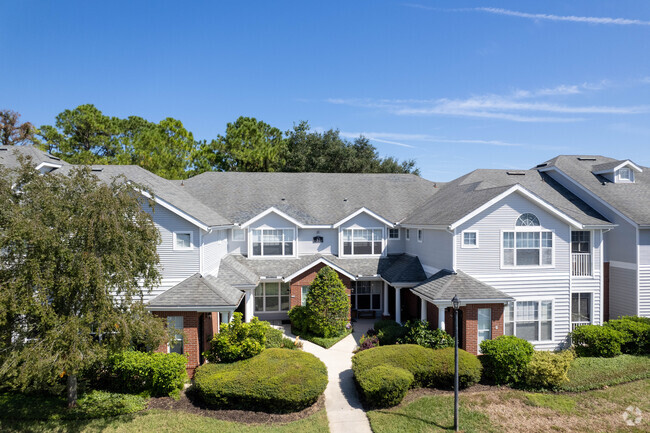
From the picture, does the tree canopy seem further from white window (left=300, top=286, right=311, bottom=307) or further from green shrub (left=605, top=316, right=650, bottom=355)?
green shrub (left=605, top=316, right=650, bottom=355)

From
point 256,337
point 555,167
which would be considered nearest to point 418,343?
point 256,337

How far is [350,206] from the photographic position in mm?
25406

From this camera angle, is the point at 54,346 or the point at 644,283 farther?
the point at 644,283

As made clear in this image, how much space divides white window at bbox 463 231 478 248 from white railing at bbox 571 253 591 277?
552cm

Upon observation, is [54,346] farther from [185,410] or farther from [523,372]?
[523,372]

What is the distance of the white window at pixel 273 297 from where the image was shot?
22.4 metres

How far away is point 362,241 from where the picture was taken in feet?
76.4

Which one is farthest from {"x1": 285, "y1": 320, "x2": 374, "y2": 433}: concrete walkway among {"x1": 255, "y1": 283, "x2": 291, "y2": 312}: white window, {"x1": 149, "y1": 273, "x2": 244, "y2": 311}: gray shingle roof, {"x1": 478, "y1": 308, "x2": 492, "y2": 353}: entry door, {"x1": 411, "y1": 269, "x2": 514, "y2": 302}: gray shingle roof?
{"x1": 478, "y1": 308, "x2": 492, "y2": 353}: entry door

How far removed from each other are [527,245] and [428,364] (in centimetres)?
778

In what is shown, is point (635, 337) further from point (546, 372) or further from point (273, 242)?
point (273, 242)

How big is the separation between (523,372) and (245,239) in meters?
15.5

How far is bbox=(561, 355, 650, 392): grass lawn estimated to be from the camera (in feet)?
47.0

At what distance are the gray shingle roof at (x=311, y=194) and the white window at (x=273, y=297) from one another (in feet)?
13.9

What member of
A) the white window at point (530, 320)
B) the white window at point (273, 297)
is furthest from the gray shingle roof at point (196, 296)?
the white window at point (530, 320)
